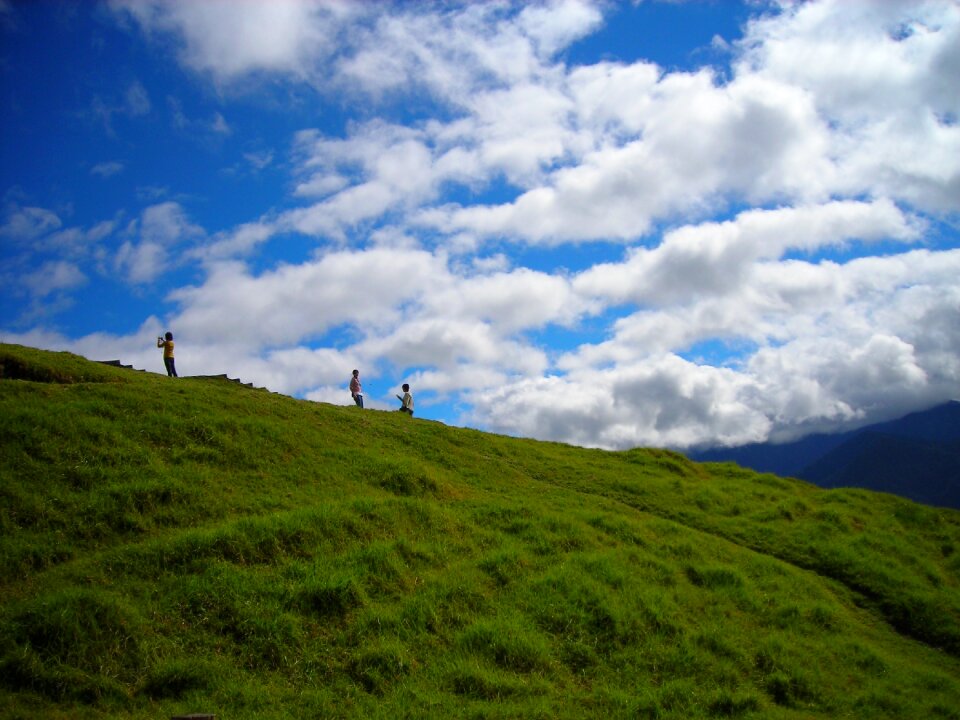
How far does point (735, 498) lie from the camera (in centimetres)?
2809

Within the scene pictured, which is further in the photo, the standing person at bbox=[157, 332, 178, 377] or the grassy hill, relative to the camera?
the standing person at bbox=[157, 332, 178, 377]

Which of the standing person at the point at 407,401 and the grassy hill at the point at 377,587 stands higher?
the standing person at the point at 407,401

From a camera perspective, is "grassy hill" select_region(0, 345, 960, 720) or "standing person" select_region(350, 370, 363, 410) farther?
"standing person" select_region(350, 370, 363, 410)

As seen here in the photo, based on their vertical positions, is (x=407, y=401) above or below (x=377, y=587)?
above

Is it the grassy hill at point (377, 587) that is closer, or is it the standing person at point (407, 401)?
the grassy hill at point (377, 587)

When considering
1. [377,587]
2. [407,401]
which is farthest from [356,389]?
[377,587]

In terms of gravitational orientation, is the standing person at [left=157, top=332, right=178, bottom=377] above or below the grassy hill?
above

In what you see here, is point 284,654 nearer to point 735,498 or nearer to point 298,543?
point 298,543

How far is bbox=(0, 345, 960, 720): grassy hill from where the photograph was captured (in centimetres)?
1105

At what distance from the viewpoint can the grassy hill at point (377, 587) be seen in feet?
36.2

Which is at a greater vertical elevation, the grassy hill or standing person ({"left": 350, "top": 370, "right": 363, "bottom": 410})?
standing person ({"left": 350, "top": 370, "right": 363, "bottom": 410})

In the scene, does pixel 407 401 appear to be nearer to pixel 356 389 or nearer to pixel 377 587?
pixel 356 389

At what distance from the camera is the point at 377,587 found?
14148 mm

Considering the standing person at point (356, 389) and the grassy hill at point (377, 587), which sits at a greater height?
the standing person at point (356, 389)
